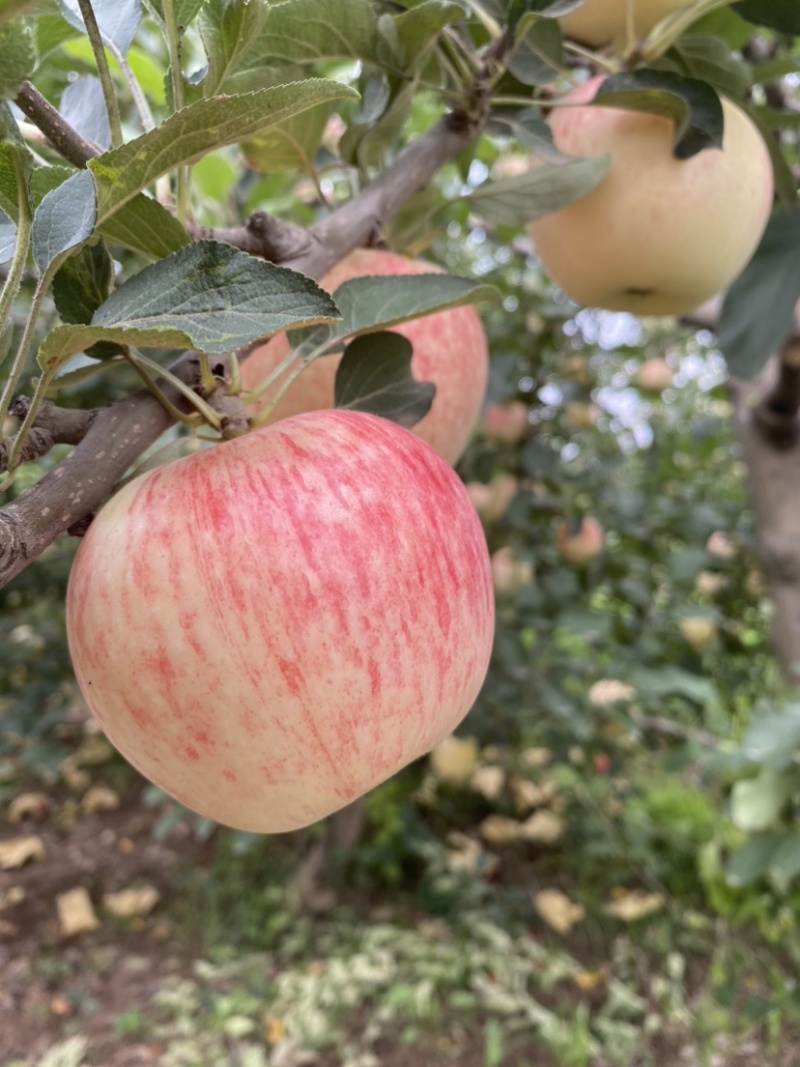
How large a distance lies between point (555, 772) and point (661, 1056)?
30.5 inches

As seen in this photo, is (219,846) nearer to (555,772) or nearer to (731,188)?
(555,772)

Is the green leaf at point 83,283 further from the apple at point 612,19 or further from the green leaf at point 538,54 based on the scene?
the apple at point 612,19

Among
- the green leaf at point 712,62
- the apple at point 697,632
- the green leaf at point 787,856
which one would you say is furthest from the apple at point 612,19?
the apple at point 697,632

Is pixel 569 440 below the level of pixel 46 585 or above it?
below

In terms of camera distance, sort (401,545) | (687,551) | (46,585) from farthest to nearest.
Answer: (687,551), (46,585), (401,545)

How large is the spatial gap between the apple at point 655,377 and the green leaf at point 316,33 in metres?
1.46

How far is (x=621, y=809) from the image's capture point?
2189 mm

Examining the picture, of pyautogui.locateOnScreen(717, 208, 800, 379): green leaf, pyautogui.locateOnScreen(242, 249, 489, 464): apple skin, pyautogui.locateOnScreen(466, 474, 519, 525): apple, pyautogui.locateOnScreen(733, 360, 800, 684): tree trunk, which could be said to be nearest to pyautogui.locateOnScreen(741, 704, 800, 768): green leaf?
pyautogui.locateOnScreen(733, 360, 800, 684): tree trunk

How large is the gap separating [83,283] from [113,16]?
0.64 feet

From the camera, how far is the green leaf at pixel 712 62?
62 cm

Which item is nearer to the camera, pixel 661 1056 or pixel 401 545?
pixel 401 545

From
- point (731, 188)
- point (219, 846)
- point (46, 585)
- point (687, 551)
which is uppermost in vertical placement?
point (731, 188)

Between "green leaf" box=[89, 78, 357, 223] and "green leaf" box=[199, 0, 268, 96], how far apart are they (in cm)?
7

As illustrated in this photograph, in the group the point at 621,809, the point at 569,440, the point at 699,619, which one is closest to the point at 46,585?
the point at 569,440
